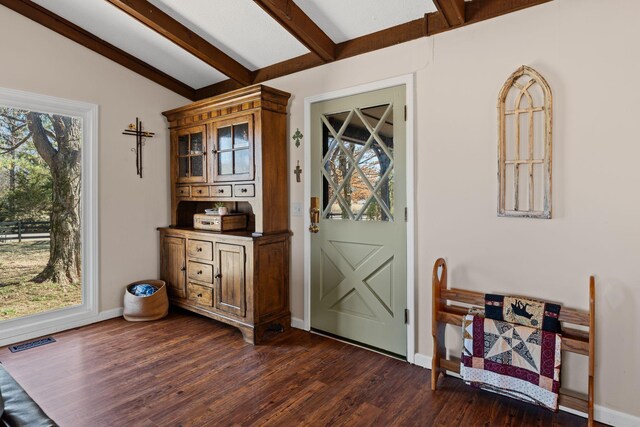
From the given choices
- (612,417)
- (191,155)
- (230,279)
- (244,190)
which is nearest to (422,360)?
(612,417)

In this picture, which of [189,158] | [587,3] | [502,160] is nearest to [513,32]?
[587,3]

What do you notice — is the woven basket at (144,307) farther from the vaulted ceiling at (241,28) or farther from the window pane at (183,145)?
the vaulted ceiling at (241,28)

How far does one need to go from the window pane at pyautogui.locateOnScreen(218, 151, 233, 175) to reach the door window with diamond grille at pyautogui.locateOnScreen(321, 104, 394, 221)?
34.3 inches

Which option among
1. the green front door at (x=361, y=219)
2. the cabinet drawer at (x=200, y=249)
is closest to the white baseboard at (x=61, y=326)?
the cabinet drawer at (x=200, y=249)

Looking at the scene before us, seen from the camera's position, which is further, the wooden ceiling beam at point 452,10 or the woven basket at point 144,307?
the woven basket at point 144,307

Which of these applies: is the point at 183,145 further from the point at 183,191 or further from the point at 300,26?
the point at 300,26

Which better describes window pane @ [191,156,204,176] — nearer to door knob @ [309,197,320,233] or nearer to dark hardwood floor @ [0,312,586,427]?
door knob @ [309,197,320,233]

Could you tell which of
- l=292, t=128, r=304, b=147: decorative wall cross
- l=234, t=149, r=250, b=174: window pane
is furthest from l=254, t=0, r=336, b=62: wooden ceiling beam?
l=234, t=149, r=250, b=174: window pane

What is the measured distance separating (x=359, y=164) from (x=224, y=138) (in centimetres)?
133

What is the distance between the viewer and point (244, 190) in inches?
129

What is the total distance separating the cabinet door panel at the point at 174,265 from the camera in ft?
12.2

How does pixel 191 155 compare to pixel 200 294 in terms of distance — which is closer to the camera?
pixel 200 294

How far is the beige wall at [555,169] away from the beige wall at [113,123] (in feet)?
8.45

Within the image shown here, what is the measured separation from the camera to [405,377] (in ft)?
8.23
